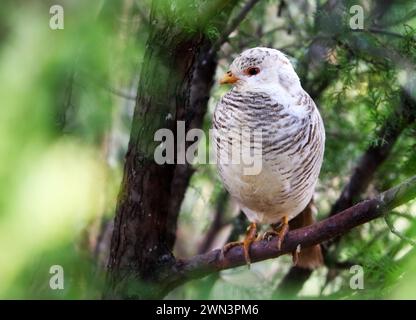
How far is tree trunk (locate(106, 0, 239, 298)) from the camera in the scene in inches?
83.4

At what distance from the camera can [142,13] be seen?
9.62 ft

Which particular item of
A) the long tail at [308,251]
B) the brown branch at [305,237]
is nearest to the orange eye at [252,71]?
the brown branch at [305,237]

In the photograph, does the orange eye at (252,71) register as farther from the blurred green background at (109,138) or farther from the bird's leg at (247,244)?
the bird's leg at (247,244)

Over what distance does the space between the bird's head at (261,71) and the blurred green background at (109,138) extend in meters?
0.34

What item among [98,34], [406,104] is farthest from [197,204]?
[98,34]

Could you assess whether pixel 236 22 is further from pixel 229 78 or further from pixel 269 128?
pixel 269 128

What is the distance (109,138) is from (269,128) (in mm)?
1237

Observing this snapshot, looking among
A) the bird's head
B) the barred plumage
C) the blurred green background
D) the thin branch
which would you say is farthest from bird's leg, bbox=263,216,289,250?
the thin branch

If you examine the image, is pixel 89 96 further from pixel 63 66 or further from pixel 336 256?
pixel 336 256

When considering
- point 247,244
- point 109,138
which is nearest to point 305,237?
point 247,244

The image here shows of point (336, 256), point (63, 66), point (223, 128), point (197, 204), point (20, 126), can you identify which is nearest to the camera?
point (20, 126)

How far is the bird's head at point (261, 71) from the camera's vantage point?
7.19ft

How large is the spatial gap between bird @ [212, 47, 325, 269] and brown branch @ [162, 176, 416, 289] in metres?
0.05
